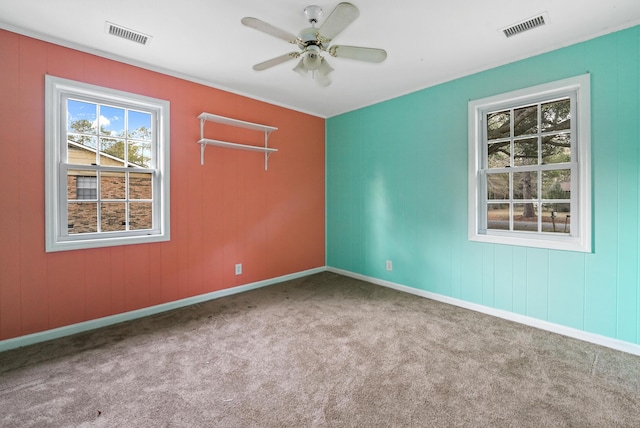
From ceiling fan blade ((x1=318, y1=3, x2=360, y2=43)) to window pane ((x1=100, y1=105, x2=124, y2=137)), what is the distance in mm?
2221

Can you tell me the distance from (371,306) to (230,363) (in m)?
1.66

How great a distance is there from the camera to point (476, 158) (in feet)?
10.0

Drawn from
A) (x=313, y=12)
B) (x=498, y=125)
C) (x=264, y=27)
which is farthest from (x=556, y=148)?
(x=264, y=27)

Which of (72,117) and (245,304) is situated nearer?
(72,117)

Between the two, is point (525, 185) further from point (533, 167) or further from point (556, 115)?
point (556, 115)

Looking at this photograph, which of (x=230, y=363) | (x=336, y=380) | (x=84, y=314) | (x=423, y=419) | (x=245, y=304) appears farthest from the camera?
(x=245, y=304)

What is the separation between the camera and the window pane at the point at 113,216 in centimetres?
280

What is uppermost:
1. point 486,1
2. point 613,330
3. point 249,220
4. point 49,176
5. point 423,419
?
point 486,1

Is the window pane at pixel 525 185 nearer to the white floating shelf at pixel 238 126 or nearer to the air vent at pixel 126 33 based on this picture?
the white floating shelf at pixel 238 126

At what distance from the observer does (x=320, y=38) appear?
202 centimetres

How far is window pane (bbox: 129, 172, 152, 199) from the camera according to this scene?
2.96 metres

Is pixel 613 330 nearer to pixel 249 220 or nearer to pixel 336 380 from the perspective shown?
pixel 336 380

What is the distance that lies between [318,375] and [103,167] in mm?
2682

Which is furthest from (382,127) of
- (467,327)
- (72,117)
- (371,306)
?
(72,117)
